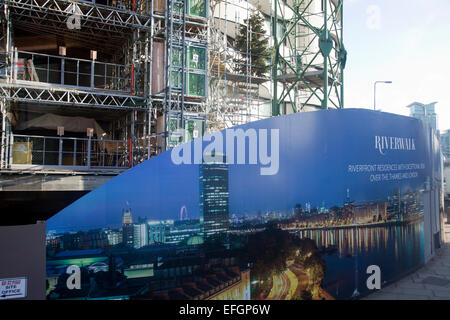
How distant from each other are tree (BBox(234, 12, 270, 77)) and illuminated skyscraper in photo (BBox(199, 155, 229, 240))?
14720mm

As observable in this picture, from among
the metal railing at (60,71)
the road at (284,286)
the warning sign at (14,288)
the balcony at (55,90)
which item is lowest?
the road at (284,286)

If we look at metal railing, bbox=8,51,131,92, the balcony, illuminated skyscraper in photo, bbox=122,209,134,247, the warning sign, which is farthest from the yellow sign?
illuminated skyscraper in photo, bbox=122,209,134,247

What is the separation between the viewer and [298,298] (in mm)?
7191

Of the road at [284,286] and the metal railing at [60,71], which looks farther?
the metal railing at [60,71]

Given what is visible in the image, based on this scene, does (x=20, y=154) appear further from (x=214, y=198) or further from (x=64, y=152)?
(x=214, y=198)

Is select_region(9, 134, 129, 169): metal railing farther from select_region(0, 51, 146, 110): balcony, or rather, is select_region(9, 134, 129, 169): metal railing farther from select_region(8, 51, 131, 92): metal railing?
select_region(8, 51, 131, 92): metal railing

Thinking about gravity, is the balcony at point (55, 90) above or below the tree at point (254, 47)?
below

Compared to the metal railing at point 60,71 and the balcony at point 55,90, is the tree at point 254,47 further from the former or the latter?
the balcony at point 55,90

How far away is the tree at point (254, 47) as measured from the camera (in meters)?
20.7

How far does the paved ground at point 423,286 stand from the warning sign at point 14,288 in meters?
6.59

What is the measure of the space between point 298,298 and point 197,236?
2517 mm

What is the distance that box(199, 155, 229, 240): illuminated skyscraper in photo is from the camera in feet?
20.6

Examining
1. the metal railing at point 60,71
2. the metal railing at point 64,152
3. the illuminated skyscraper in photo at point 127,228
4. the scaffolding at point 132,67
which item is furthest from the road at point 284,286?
the metal railing at point 60,71

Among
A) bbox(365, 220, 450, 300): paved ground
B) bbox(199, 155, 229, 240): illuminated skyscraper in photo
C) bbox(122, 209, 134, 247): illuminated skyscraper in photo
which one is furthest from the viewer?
bbox(365, 220, 450, 300): paved ground
